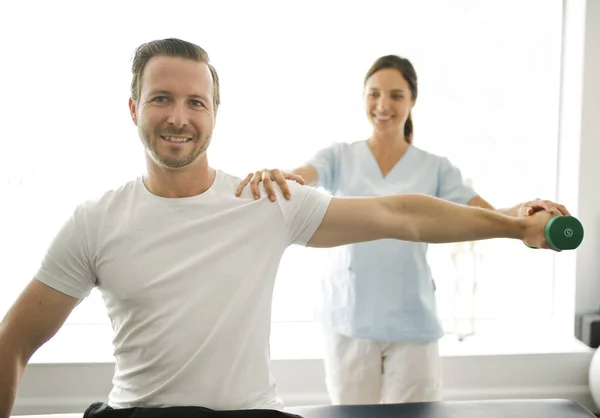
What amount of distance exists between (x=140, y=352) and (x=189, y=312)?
138 mm

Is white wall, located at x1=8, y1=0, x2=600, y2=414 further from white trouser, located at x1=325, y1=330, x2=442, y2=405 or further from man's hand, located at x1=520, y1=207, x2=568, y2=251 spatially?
man's hand, located at x1=520, y1=207, x2=568, y2=251

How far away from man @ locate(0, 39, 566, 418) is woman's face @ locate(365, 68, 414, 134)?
751 mm

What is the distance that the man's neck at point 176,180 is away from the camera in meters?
1.39

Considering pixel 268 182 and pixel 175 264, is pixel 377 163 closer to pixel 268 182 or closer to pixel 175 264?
pixel 268 182

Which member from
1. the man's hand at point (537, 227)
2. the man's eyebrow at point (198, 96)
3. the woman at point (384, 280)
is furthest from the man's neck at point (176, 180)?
the man's hand at point (537, 227)

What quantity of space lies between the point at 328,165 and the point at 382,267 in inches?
15.1

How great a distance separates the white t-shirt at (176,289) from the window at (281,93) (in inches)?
62.6

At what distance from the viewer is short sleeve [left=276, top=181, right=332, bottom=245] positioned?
144 cm

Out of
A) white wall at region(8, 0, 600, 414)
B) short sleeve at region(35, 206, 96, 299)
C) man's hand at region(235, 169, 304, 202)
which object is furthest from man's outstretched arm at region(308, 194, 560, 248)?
white wall at region(8, 0, 600, 414)

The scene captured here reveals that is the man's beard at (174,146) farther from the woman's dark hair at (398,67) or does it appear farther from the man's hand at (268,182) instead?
the woman's dark hair at (398,67)

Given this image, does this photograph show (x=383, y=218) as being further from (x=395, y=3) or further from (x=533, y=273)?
(x=533, y=273)

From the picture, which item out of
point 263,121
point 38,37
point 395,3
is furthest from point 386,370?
point 38,37

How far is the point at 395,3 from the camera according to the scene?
2936mm

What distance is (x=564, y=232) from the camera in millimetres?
1365
